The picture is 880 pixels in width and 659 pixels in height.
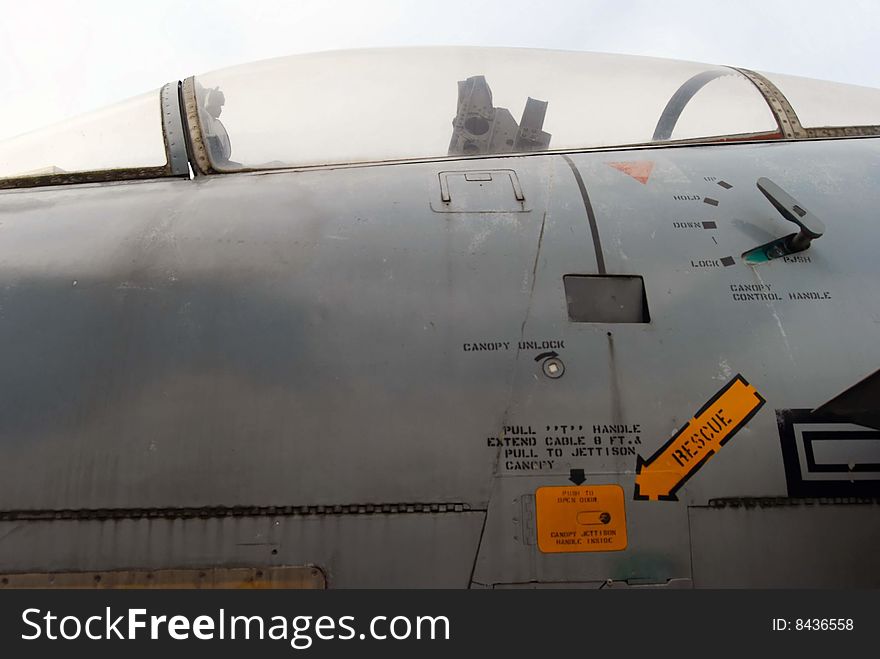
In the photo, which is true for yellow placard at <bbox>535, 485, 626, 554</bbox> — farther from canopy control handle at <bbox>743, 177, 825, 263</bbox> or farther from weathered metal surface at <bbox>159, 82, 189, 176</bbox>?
weathered metal surface at <bbox>159, 82, 189, 176</bbox>

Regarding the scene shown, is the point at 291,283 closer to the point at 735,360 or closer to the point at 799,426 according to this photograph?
the point at 735,360

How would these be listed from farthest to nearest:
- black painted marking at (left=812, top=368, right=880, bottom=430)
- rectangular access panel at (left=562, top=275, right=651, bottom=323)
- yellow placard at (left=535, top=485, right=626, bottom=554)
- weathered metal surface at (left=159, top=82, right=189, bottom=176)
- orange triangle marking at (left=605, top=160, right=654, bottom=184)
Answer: weathered metal surface at (left=159, top=82, right=189, bottom=176) → orange triangle marking at (left=605, top=160, right=654, bottom=184) → rectangular access panel at (left=562, top=275, right=651, bottom=323) → yellow placard at (left=535, top=485, right=626, bottom=554) → black painted marking at (left=812, top=368, right=880, bottom=430)

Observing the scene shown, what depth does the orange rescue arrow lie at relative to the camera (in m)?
2.80

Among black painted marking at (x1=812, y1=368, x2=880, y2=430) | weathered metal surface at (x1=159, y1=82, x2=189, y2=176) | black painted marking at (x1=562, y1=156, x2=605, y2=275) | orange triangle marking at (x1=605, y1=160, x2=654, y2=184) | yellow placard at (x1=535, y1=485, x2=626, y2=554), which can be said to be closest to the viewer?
black painted marking at (x1=812, y1=368, x2=880, y2=430)

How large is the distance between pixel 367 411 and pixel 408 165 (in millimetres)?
1444

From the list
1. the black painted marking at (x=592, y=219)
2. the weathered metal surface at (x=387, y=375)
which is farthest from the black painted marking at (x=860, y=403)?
the black painted marking at (x=592, y=219)

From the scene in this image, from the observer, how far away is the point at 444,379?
9.45ft

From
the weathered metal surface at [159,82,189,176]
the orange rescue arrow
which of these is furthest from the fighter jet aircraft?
the weathered metal surface at [159,82,189,176]

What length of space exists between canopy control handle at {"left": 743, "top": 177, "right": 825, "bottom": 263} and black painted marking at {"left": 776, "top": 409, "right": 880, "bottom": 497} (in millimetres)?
719

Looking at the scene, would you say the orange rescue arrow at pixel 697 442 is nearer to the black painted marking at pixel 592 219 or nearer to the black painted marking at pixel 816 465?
the black painted marking at pixel 816 465

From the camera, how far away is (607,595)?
258 cm

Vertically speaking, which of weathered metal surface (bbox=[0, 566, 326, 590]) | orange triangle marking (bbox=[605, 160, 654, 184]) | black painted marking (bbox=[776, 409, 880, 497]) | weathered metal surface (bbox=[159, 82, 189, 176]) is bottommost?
weathered metal surface (bbox=[0, 566, 326, 590])

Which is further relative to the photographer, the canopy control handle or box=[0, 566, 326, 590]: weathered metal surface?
the canopy control handle

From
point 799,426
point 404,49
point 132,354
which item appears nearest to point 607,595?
point 799,426
